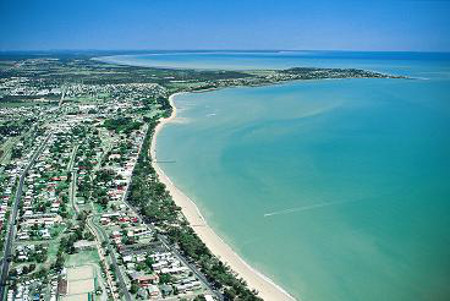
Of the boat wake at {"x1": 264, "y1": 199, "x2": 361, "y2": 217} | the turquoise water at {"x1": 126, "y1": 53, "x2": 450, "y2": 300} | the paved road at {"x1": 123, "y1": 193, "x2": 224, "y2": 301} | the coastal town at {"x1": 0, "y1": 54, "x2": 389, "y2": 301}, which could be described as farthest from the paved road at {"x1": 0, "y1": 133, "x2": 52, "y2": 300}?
the boat wake at {"x1": 264, "y1": 199, "x2": 361, "y2": 217}

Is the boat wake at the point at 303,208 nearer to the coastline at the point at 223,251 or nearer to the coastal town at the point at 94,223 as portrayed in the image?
the coastline at the point at 223,251

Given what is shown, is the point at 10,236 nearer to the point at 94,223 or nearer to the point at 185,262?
the point at 94,223

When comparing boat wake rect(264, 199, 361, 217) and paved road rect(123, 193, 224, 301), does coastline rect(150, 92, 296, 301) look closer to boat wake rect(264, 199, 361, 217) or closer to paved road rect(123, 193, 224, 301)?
paved road rect(123, 193, 224, 301)

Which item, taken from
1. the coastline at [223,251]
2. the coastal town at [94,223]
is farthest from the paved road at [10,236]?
the coastline at [223,251]

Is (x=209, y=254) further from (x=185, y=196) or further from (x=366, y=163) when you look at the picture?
(x=366, y=163)

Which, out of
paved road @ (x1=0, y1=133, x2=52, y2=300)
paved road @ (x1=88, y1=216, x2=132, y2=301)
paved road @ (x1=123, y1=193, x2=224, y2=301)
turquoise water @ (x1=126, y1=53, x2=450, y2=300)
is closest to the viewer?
paved road @ (x1=88, y1=216, x2=132, y2=301)

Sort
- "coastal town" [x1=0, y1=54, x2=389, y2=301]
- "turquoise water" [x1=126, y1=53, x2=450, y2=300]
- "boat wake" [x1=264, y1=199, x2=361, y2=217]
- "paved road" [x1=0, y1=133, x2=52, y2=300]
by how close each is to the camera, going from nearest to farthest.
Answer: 1. "coastal town" [x1=0, y1=54, x2=389, y2=301]
2. "paved road" [x1=0, y1=133, x2=52, y2=300]
3. "turquoise water" [x1=126, y1=53, x2=450, y2=300]
4. "boat wake" [x1=264, y1=199, x2=361, y2=217]
